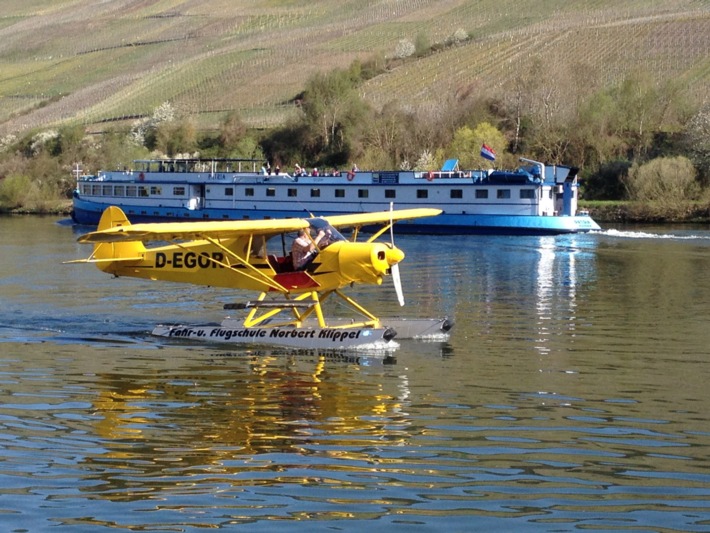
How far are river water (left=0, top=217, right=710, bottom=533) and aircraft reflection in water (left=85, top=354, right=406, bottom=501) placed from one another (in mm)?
33

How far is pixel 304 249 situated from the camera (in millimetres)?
17844

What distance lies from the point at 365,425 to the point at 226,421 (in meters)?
1.51

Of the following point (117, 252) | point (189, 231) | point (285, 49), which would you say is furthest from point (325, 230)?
point (285, 49)

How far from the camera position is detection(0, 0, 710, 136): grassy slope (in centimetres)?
8094

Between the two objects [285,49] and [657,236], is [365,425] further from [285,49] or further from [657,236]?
[285,49]

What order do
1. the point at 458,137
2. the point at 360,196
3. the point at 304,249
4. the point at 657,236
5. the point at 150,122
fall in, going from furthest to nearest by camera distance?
the point at 150,122 → the point at 458,137 → the point at 360,196 → the point at 657,236 → the point at 304,249

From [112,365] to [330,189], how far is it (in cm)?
3712

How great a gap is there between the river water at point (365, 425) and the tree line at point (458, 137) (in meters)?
38.6

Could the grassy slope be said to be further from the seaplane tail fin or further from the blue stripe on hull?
the seaplane tail fin

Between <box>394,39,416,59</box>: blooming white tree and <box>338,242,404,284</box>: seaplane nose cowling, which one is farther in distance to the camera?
<box>394,39,416,59</box>: blooming white tree

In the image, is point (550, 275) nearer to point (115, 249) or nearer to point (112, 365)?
point (115, 249)

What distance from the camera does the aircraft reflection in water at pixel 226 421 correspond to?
10.4 m

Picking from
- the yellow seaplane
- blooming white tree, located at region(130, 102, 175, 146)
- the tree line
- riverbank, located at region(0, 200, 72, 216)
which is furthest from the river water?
blooming white tree, located at region(130, 102, 175, 146)

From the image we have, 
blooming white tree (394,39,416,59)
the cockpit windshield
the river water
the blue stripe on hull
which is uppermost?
blooming white tree (394,39,416,59)
